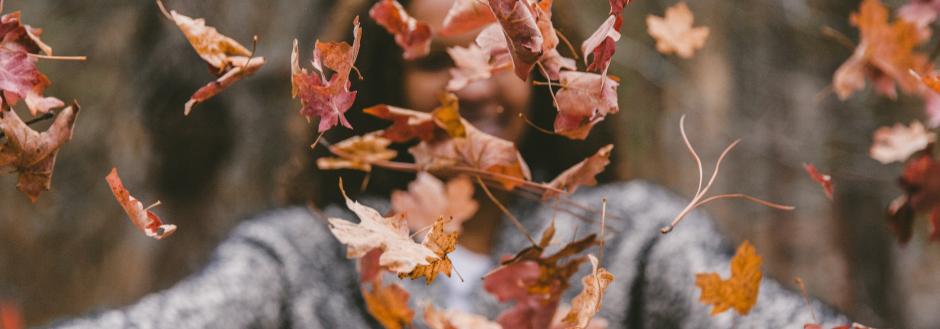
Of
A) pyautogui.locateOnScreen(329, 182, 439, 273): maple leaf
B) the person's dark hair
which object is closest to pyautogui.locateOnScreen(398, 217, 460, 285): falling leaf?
pyautogui.locateOnScreen(329, 182, 439, 273): maple leaf

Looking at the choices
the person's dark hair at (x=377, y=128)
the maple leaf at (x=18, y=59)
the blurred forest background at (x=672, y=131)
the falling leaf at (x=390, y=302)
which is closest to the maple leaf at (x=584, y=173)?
the falling leaf at (x=390, y=302)

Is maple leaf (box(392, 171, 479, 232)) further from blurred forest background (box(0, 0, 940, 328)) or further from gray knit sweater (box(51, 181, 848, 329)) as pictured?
blurred forest background (box(0, 0, 940, 328))

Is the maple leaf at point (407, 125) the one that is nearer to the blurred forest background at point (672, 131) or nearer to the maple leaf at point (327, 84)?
the maple leaf at point (327, 84)

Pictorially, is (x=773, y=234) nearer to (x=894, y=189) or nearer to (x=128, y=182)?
(x=894, y=189)

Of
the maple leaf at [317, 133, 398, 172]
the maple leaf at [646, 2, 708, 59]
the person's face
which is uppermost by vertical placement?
the maple leaf at [646, 2, 708, 59]

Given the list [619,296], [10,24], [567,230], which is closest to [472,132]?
[10,24]

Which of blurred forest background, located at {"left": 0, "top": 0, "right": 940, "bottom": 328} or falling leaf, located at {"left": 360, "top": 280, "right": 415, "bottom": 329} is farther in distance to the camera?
blurred forest background, located at {"left": 0, "top": 0, "right": 940, "bottom": 328}

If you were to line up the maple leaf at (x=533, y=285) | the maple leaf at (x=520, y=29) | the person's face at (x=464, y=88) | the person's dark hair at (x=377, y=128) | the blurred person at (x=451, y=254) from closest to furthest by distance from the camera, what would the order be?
the maple leaf at (x=520, y=29) → the maple leaf at (x=533, y=285) → the blurred person at (x=451, y=254) → the person's face at (x=464, y=88) → the person's dark hair at (x=377, y=128)
